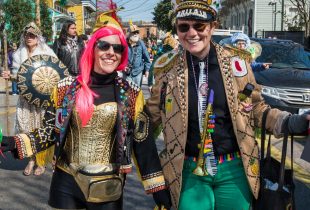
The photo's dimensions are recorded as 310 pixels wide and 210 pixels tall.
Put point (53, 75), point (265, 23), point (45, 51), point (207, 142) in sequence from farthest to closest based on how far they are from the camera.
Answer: point (265, 23)
point (45, 51)
point (53, 75)
point (207, 142)

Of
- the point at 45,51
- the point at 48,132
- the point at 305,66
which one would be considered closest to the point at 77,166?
the point at 48,132

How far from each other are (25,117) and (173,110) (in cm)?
348

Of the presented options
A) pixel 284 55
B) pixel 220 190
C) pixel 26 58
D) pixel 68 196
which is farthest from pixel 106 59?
pixel 284 55

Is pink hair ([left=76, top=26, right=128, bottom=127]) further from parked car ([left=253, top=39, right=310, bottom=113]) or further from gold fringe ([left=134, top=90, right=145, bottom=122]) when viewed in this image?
parked car ([left=253, top=39, right=310, bottom=113])

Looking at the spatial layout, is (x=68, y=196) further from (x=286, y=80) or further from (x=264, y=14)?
(x=264, y=14)

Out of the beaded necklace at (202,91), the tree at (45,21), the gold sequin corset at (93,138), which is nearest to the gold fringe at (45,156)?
the gold sequin corset at (93,138)

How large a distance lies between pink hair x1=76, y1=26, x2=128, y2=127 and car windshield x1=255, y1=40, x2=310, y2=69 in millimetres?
7009

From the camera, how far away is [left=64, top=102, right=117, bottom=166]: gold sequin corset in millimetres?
2807

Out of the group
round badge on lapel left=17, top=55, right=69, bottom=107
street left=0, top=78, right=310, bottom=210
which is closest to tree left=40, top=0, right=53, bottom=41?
street left=0, top=78, right=310, bottom=210

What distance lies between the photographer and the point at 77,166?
2.80 meters

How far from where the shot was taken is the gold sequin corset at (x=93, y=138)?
2.81 meters

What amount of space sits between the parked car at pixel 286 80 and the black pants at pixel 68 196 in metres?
5.35

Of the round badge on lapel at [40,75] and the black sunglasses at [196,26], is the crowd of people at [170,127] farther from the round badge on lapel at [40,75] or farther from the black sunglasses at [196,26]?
the round badge on lapel at [40,75]

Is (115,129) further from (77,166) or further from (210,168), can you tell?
(210,168)
